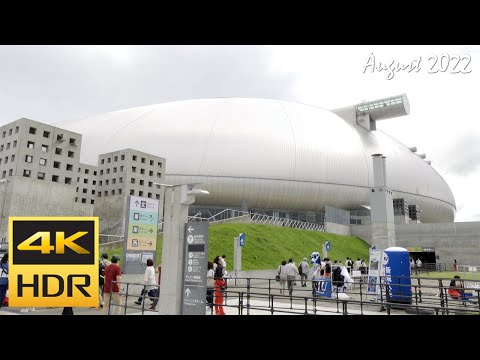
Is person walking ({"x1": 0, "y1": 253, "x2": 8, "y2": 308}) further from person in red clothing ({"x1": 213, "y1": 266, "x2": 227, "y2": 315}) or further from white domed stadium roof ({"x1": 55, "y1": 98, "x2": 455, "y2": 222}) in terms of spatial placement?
white domed stadium roof ({"x1": 55, "y1": 98, "x2": 455, "y2": 222})

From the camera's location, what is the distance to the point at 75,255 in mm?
7477

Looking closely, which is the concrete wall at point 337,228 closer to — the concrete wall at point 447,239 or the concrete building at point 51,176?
the concrete wall at point 447,239

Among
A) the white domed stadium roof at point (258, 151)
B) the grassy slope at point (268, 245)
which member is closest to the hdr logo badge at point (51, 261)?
the grassy slope at point (268, 245)

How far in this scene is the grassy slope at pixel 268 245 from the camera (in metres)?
29.7

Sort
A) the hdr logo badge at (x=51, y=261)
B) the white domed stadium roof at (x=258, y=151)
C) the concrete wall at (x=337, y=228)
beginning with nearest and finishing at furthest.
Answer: the hdr logo badge at (x=51, y=261) → the concrete wall at (x=337, y=228) → the white domed stadium roof at (x=258, y=151)

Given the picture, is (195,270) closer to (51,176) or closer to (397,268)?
(397,268)

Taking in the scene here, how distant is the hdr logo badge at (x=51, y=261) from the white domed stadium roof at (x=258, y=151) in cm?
4841

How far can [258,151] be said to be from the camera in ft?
194

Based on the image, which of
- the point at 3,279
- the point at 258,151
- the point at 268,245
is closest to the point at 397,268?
the point at 3,279

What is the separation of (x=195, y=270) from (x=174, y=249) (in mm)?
811

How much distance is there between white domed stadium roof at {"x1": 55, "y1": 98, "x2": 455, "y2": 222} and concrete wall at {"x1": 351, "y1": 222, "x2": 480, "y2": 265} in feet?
42.4

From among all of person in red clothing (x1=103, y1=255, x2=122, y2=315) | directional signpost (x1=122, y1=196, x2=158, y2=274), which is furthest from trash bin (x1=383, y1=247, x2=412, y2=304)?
person in red clothing (x1=103, y1=255, x2=122, y2=315)
